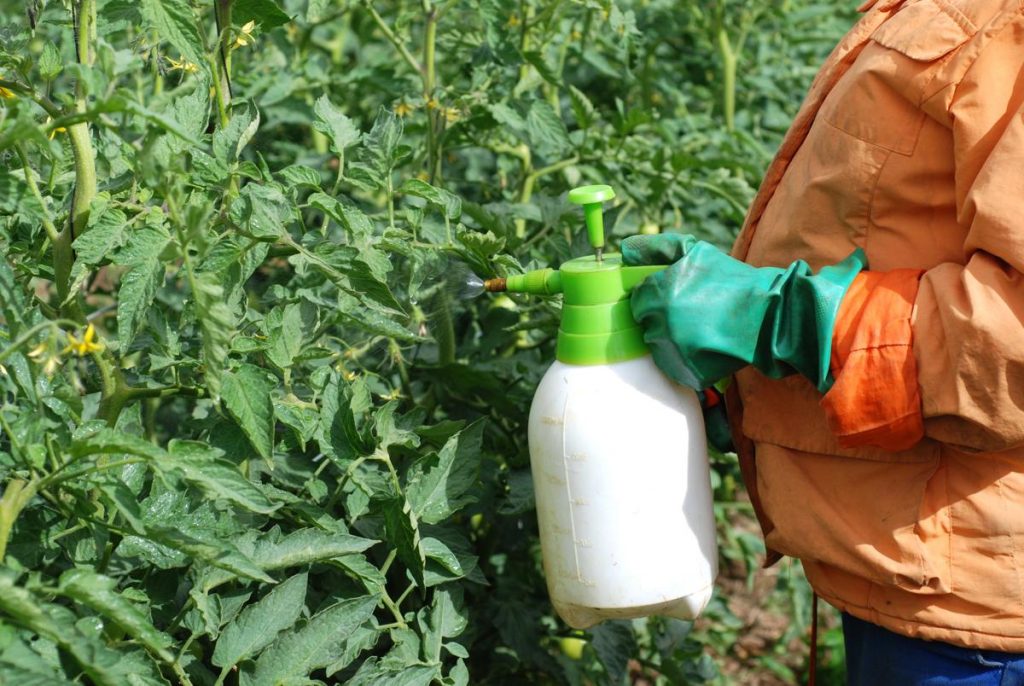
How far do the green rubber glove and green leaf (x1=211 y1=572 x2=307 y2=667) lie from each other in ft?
1.69

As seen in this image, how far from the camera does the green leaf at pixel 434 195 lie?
165 cm

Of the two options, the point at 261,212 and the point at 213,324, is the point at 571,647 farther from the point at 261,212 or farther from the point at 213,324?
the point at 213,324

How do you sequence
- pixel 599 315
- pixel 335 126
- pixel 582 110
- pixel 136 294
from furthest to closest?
pixel 582 110 → pixel 335 126 → pixel 599 315 → pixel 136 294

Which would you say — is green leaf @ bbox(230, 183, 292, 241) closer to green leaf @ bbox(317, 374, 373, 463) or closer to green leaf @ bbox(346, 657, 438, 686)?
green leaf @ bbox(317, 374, 373, 463)

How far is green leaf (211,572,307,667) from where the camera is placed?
142 centimetres

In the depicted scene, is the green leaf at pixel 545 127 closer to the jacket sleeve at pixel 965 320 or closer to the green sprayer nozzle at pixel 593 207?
the green sprayer nozzle at pixel 593 207

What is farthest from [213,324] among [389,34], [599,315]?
[389,34]

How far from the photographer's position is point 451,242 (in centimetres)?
170

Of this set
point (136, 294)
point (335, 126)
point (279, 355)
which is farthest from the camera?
point (335, 126)

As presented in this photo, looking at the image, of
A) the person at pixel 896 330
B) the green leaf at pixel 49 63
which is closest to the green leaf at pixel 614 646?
the person at pixel 896 330

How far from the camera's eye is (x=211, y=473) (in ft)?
4.11

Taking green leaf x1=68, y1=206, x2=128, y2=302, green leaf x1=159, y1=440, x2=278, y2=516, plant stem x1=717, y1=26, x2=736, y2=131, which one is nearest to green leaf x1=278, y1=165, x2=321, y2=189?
green leaf x1=68, y1=206, x2=128, y2=302

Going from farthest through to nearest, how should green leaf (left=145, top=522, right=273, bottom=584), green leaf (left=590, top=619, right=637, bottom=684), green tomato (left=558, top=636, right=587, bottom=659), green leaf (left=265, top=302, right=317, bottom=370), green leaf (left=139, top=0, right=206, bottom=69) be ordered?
green tomato (left=558, top=636, right=587, bottom=659), green leaf (left=590, top=619, right=637, bottom=684), green leaf (left=265, top=302, right=317, bottom=370), green leaf (left=139, top=0, right=206, bottom=69), green leaf (left=145, top=522, right=273, bottom=584)

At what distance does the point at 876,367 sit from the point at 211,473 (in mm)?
739
